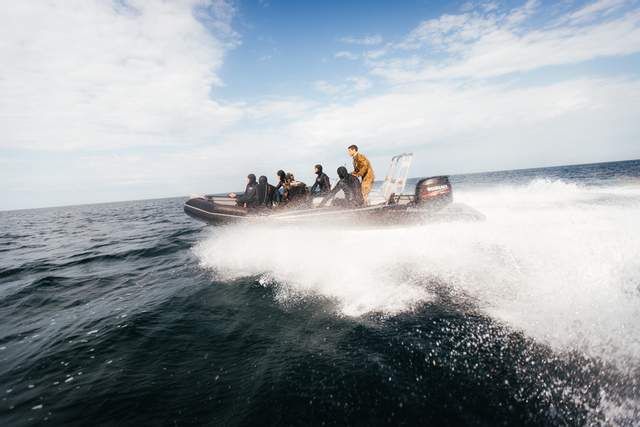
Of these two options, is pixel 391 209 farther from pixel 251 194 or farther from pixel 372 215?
pixel 251 194

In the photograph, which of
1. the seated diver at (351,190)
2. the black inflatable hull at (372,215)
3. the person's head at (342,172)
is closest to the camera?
the black inflatable hull at (372,215)

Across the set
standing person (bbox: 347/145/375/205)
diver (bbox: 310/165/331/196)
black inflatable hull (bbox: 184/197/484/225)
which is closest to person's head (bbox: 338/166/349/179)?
standing person (bbox: 347/145/375/205)

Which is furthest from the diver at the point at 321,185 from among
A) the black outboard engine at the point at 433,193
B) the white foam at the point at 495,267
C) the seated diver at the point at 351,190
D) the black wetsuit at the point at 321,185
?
the black outboard engine at the point at 433,193

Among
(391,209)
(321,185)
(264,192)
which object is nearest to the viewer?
(391,209)

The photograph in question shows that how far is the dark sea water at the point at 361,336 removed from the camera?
2.68 m

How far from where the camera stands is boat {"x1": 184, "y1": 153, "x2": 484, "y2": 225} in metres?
7.45

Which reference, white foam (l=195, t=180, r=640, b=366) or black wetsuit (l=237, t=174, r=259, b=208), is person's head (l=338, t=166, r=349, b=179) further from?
black wetsuit (l=237, t=174, r=259, b=208)

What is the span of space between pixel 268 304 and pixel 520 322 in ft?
11.9

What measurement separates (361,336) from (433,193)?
5.12 metres

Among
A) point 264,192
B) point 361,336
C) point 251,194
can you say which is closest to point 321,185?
point 264,192

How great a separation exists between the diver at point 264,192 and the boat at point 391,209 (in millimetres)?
200

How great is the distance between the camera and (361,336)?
3.73m

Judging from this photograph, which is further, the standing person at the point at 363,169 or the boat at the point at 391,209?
the standing person at the point at 363,169

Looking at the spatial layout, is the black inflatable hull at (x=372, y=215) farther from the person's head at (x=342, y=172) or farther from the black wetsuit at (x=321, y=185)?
the black wetsuit at (x=321, y=185)
